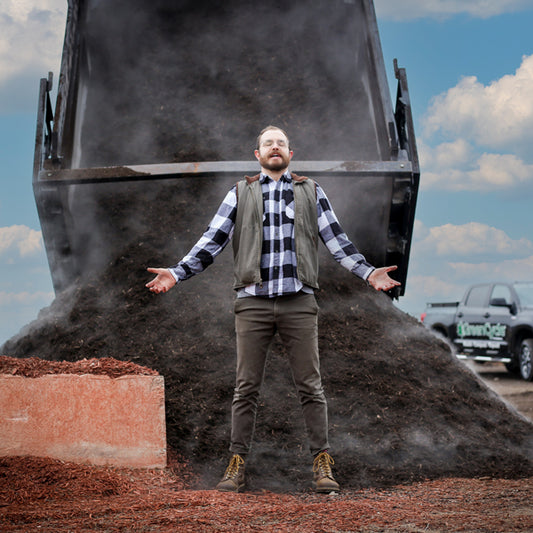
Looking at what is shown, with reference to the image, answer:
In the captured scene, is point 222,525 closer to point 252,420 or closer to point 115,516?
point 115,516

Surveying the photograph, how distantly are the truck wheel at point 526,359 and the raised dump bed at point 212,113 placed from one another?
4.31 m

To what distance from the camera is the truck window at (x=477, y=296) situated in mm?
11172

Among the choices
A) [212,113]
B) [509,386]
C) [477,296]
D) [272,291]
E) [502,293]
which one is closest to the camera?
[272,291]

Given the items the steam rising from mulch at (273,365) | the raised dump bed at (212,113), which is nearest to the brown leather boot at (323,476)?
the steam rising from mulch at (273,365)

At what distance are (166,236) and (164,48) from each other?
105 inches

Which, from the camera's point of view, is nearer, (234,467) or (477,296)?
(234,467)

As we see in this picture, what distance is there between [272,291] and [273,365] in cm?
147

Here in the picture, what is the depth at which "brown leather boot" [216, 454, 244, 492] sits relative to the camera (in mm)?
3209

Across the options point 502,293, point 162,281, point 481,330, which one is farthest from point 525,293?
point 162,281

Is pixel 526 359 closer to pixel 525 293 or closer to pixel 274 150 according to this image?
pixel 525 293

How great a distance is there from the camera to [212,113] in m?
6.77

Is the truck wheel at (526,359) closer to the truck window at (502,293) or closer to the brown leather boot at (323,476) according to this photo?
the truck window at (502,293)

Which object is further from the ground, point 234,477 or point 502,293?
point 502,293

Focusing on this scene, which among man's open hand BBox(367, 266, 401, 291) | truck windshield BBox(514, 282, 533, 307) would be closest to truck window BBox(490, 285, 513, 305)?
truck windshield BBox(514, 282, 533, 307)
